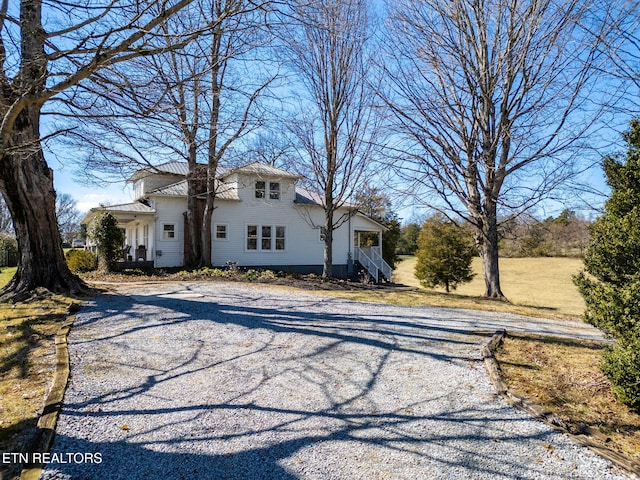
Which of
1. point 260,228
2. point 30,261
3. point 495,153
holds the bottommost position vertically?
point 30,261

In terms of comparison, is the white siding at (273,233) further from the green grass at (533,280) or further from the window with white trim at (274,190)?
the green grass at (533,280)

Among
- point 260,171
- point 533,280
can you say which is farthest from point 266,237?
point 533,280

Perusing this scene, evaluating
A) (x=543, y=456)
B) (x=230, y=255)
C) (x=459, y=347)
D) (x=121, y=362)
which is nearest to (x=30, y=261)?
(x=121, y=362)

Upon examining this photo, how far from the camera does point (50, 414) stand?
3248 mm

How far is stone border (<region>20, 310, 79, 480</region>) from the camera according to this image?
256cm

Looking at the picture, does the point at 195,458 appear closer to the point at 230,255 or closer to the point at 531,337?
the point at 531,337

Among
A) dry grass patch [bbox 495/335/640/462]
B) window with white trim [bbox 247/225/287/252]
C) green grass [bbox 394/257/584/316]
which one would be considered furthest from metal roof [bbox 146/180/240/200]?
green grass [bbox 394/257/584/316]

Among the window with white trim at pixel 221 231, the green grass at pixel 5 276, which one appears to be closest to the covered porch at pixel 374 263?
the window with white trim at pixel 221 231

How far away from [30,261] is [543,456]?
9.75 metres

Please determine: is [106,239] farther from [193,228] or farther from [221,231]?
[221,231]

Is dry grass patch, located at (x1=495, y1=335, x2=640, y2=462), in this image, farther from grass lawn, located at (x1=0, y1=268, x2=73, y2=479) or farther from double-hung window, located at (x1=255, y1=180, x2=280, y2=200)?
double-hung window, located at (x1=255, y1=180, x2=280, y2=200)

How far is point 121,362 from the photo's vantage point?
464cm

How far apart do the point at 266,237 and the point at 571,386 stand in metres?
17.7

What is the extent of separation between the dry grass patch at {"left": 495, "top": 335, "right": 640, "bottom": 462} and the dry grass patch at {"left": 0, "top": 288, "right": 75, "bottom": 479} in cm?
430
